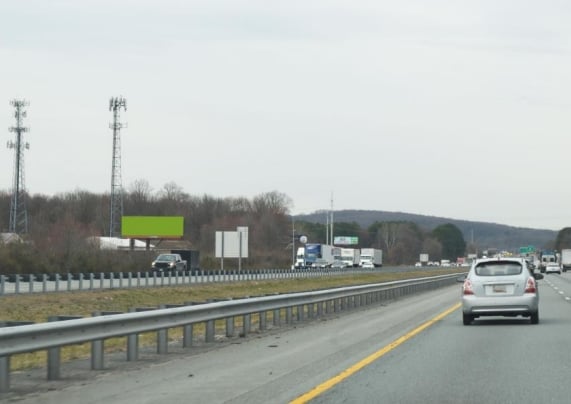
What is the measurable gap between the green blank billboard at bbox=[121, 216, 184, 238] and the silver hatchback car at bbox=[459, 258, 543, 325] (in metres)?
88.1

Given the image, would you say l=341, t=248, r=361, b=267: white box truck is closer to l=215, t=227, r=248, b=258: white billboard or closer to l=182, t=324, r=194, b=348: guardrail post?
l=215, t=227, r=248, b=258: white billboard

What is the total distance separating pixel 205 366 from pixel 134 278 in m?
48.0

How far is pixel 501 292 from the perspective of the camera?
73.2 ft

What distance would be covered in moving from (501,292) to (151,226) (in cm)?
8953

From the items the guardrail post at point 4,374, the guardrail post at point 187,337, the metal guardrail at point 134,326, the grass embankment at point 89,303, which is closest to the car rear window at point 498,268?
the metal guardrail at point 134,326

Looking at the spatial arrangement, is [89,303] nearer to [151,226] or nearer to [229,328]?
[229,328]

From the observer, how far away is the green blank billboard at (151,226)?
109 metres

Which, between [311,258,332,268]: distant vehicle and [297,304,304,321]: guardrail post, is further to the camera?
[311,258,332,268]: distant vehicle

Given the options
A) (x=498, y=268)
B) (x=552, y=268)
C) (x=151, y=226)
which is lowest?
(x=552, y=268)

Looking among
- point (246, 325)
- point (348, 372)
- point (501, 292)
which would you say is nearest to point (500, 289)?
point (501, 292)

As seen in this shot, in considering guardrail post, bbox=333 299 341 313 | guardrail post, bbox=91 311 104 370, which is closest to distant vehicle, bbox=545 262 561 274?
guardrail post, bbox=333 299 341 313

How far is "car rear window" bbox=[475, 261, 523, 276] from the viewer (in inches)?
892

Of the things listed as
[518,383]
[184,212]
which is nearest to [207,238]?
[184,212]

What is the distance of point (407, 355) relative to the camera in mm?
15445
